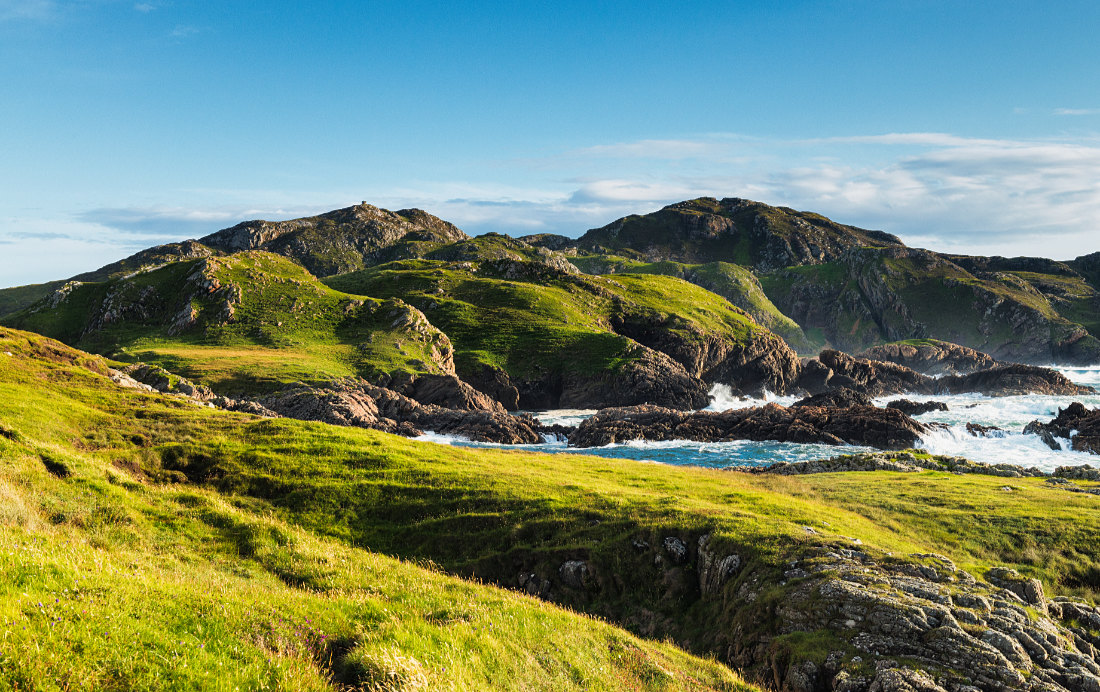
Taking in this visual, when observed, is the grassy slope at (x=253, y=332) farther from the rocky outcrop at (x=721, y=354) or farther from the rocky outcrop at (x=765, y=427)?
the rocky outcrop at (x=721, y=354)

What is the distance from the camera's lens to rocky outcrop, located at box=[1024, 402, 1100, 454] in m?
64.9

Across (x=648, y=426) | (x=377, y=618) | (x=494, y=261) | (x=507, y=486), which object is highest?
(x=494, y=261)

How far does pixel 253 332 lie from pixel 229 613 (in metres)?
114

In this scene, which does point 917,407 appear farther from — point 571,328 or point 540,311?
point 540,311

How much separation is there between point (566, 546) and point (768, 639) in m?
8.71

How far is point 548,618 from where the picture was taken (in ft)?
44.5

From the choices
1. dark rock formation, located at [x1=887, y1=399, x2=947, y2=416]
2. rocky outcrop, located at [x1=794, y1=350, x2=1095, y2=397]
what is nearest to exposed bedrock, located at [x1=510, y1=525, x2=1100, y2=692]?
dark rock formation, located at [x1=887, y1=399, x2=947, y2=416]

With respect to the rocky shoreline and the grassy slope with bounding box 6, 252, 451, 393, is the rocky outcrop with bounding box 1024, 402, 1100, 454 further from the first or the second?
the grassy slope with bounding box 6, 252, 451, 393

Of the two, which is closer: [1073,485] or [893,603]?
[893,603]

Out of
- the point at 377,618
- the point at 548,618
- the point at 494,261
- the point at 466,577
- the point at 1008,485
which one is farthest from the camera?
the point at 494,261

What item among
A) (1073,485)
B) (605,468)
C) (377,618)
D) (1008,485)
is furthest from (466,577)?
(1073,485)

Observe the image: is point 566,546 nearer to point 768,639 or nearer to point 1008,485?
point 768,639

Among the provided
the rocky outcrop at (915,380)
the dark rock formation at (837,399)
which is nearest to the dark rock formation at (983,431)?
the dark rock formation at (837,399)

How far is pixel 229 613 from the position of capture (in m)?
9.66
